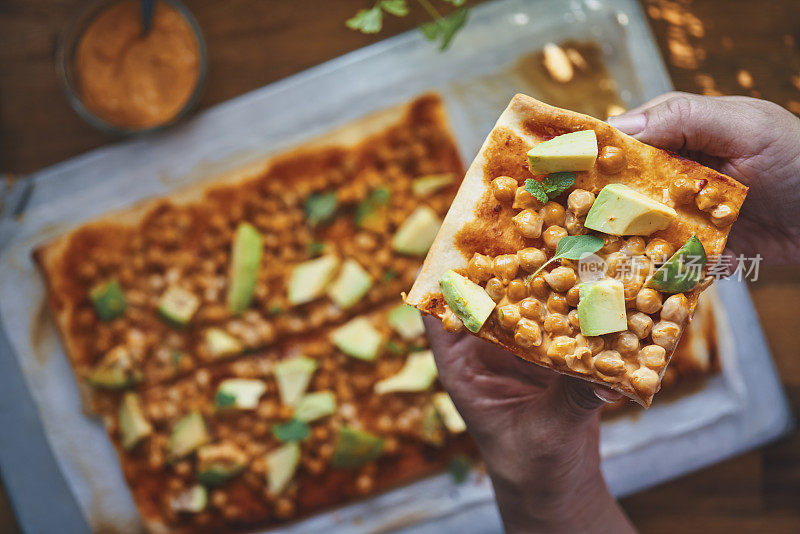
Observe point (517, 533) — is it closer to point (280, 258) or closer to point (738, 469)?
point (738, 469)

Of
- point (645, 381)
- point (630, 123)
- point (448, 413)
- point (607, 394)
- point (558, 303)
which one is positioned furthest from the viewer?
point (448, 413)

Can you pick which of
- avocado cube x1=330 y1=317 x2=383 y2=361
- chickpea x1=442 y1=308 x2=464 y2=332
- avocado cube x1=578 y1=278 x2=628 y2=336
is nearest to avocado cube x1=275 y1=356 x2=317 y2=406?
avocado cube x1=330 y1=317 x2=383 y2=361

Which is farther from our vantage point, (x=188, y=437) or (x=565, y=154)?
(x=188, y=437)

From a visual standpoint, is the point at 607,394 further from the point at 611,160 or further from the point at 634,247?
the point at 611,160

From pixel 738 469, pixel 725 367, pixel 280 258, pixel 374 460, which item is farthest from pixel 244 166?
pixel 738 469

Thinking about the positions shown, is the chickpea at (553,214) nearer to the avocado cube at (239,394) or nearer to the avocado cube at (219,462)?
the avocado cube at (239,394)

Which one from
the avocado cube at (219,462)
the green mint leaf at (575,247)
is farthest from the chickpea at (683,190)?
the avocado cube at (219,462)

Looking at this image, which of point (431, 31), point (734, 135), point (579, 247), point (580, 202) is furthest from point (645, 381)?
point (431, 31)
